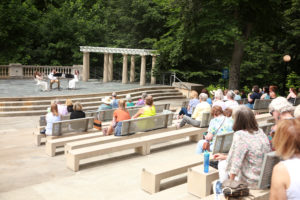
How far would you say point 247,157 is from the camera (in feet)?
14.5

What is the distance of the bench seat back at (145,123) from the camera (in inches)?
356

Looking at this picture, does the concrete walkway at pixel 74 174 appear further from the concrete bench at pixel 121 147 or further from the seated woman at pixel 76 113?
the seated woman at pixel 76 113

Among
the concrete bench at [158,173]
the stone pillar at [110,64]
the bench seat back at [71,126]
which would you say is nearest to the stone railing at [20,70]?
the stone pillar at [110,64]

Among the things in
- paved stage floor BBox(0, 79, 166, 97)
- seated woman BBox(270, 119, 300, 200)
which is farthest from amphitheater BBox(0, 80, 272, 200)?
paved stage floor BBox(0, 79, 166, 97)

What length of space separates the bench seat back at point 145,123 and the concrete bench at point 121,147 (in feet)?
1.84

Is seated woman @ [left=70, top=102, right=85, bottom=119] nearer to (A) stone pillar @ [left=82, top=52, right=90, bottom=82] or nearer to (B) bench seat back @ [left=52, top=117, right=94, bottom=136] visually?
(B) bench seat back @ [left=52, top=117, right=94, bottom=136]

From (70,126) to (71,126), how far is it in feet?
0.10

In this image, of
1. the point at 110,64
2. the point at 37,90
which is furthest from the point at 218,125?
the point at 110,64

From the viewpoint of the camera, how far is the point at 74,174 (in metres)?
7.32

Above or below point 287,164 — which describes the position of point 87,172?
below

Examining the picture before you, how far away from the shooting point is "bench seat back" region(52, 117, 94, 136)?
9453mm

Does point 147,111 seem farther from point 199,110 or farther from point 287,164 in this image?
point 287,164

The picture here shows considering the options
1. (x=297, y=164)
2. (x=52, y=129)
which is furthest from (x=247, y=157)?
(x=52, y=129)

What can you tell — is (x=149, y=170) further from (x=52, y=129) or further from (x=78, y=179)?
(x=52, y=129)
